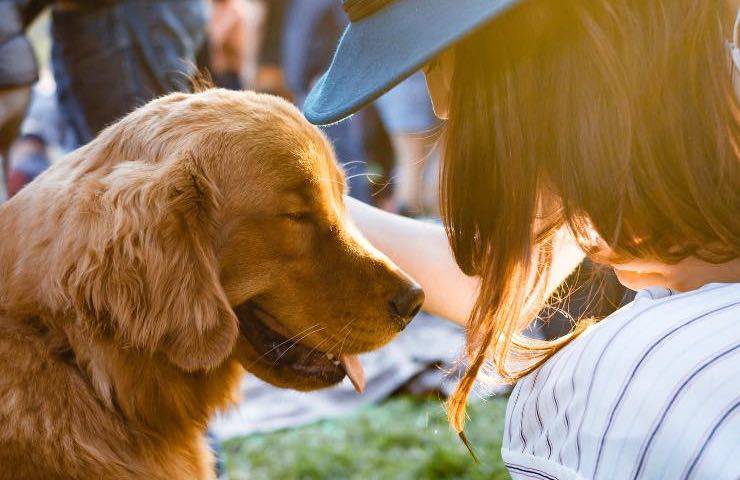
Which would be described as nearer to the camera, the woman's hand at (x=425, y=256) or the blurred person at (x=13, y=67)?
the woman's hand at (x=425, y=256)

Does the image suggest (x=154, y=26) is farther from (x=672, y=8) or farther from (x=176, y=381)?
(x=672, y=8)

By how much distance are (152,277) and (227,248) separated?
0.27m

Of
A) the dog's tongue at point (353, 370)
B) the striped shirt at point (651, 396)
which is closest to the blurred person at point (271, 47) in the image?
the dog's tongue at point (353, 370)

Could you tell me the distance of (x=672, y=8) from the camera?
1485 millimetres

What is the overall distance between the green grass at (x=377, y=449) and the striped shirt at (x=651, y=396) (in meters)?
1.83

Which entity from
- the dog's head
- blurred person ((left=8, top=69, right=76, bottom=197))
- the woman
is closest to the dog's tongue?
the dog's head

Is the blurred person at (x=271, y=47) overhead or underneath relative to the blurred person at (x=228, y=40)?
underneath

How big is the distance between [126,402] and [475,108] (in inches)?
43.6

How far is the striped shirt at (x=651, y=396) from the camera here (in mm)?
1285

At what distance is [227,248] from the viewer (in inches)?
87.5

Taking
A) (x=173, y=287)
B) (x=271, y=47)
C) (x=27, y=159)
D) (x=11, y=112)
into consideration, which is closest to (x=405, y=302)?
(x=173, y=287)

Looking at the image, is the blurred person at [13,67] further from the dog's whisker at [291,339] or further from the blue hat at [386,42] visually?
the blue hat at [386,42]

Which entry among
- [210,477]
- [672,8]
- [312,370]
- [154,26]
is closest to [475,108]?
[672,8]

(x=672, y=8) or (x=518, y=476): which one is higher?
(x=672, y=8)
